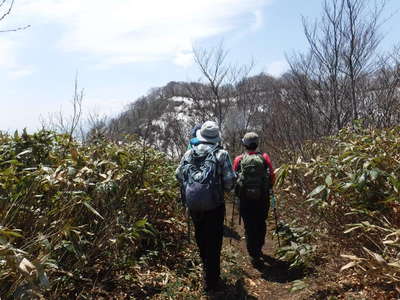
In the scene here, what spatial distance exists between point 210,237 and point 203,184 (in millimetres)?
593

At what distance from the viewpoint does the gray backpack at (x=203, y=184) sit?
10.5 ft

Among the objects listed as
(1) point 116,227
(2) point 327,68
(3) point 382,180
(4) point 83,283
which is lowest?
(4) point 83,283

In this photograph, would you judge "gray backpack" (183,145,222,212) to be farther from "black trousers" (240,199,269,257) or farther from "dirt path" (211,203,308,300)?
"black trousers" (240,199,269,257)

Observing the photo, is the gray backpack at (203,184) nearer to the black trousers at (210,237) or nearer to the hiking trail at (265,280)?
the black trousers at (210,237)

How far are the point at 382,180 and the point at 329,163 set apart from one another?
1.72 feet

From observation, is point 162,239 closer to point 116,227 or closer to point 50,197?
point 116,227

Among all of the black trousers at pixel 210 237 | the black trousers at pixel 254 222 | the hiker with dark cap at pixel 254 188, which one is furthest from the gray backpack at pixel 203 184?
the black trousers at pixel 254 222

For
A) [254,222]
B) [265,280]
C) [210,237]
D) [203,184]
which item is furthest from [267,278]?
[203,184]

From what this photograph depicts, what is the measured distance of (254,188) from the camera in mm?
4082

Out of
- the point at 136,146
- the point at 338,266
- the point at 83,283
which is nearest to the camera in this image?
the point at 83,283

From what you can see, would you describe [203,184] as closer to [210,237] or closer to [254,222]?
[210,237]

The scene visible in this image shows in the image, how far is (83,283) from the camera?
120 inches

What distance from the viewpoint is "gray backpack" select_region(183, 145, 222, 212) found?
3215mm

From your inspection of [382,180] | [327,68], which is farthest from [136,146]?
[327,68]
